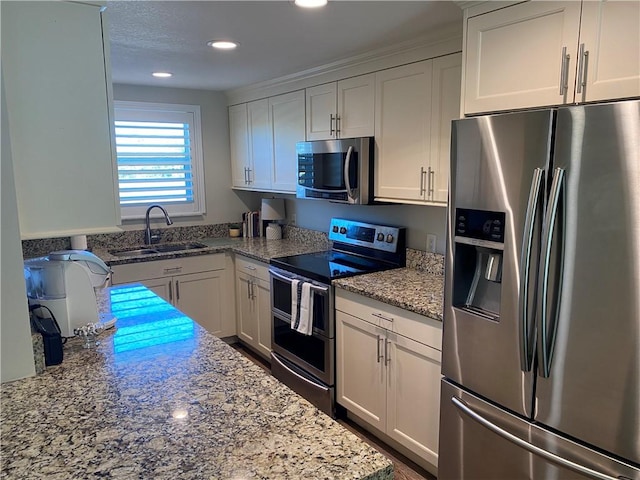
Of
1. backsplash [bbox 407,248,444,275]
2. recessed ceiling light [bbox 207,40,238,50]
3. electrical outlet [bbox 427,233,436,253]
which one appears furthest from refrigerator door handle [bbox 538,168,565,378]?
recessed ceiling light [bbox 207,40,238,50]

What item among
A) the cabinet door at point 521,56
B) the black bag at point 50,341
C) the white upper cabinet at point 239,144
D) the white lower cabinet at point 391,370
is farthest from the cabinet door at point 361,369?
the white upper cabinet at point 239,144

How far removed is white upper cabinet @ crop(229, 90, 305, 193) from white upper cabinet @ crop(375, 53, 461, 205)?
2.97 ft

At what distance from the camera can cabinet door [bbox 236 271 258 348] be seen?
12.5 ft

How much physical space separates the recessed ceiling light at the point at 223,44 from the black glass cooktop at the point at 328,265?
1.39 metres

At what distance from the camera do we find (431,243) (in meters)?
2.88

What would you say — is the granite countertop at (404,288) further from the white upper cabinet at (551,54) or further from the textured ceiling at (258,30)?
the textured ceiling at (258,30)

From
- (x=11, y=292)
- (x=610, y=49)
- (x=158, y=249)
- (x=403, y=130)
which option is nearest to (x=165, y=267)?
(x=158, y=249)

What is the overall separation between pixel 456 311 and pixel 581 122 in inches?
33.7

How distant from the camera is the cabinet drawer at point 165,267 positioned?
3570 mm

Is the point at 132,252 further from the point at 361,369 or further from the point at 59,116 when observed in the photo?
the point at 59,116

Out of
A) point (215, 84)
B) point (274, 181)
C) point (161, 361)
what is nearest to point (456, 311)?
point (161, 361)

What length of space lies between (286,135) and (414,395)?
87.5 inches

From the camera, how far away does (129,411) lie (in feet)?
4.10

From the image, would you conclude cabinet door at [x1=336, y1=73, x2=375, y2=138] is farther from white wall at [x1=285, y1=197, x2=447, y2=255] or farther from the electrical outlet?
the electrical outlet
